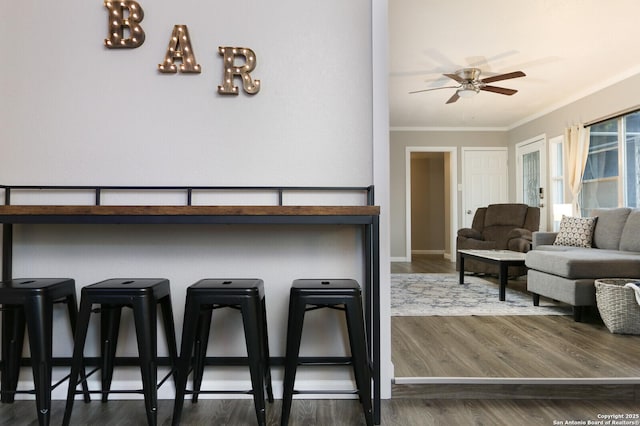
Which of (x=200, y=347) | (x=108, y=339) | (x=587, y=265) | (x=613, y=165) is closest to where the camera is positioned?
(x=200, y=347)

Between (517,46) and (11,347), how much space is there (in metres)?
4.88

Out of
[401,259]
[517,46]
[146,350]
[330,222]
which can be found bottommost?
[401,259]

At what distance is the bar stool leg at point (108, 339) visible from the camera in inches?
83.9

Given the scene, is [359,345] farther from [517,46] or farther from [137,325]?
[517,46]

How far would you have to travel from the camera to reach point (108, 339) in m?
2.14

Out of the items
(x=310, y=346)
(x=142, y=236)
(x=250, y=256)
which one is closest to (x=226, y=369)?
(x=310, y=346)

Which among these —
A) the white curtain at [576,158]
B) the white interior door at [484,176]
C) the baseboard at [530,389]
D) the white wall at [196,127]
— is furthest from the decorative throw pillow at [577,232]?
the white wall at [196,127]

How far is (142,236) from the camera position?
7.38 ft

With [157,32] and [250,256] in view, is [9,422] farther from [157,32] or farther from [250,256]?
[157,32]

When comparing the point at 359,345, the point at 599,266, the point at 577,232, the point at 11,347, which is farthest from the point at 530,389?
the point at 577,232

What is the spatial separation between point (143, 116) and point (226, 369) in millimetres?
1386

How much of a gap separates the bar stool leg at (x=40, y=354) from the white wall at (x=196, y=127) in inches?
16.5

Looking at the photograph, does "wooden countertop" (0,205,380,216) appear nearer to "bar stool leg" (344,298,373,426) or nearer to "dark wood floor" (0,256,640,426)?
"bar stool leg" (344,298,373,426)

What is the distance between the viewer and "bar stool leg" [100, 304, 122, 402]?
6.99 feet
